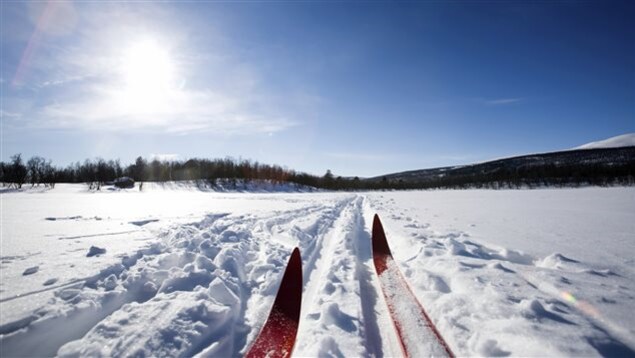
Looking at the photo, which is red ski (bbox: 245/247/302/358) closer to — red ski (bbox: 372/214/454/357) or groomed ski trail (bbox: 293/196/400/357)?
groomed ski trail (bbox: 293/196/400/357)

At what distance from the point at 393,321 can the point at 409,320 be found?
181 mm

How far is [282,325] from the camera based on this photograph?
2.71 m

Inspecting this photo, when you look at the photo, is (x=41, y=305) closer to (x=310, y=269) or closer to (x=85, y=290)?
(x=85, y=290)

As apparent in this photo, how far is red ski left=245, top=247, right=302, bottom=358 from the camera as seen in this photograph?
2.37 metres

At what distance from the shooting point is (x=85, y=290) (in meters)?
2.95

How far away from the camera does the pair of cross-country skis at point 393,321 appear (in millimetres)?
2387

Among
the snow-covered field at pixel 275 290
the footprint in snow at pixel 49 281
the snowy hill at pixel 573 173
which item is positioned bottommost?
the snow-covered field at pixel 275 290

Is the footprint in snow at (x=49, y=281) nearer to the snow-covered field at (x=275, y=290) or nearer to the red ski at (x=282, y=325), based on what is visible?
the snow-covered field at (x=275, y=290)

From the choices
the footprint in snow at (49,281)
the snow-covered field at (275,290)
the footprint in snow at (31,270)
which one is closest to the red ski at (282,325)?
the snow-covered field at (275,290)

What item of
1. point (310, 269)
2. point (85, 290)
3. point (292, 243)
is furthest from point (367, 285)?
point (85, 290)

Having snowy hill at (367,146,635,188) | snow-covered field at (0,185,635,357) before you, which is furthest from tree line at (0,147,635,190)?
snow-covered field at (0,185,635,357)

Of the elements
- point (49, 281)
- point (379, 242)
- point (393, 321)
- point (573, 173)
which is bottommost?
point (393, 321)

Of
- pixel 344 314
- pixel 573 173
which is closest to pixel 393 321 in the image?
pixel 344 314

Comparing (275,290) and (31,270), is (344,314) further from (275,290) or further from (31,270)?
(31,270)
